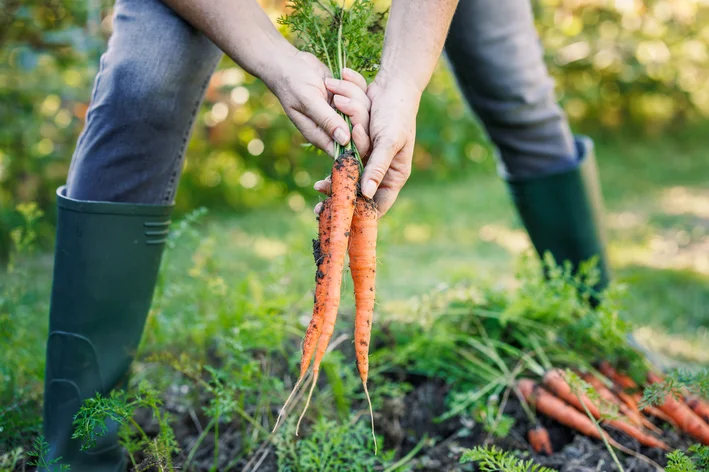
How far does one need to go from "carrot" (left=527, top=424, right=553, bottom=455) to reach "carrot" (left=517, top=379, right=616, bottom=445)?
0.06 metres

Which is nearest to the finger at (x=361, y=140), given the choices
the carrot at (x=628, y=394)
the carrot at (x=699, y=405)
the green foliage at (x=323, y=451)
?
the green foliage at (x=323, y=451)

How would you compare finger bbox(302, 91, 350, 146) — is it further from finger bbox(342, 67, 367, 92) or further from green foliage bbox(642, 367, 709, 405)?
green foliage bbox(642, 367, 709, 405)

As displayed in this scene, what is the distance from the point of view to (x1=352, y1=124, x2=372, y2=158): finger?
1298 millimetres

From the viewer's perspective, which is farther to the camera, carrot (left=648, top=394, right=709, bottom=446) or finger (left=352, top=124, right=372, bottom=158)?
carrot (left=648, top=394, right=709, bottom=446)

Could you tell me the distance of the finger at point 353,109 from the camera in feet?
4.22

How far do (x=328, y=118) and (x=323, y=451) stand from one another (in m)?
0.72

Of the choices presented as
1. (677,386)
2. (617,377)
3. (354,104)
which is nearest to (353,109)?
(354,104)

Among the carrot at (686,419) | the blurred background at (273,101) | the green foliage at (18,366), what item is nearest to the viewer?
the green foliage at (18,366)

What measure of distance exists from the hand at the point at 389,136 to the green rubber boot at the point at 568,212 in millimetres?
786

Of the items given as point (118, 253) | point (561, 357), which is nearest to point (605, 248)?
point (561, 357)

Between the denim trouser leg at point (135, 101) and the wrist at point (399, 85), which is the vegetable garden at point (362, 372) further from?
the denim trouser leg at point (135, 101)

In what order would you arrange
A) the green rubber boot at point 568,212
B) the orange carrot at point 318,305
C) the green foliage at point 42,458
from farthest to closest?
the green rubber boot at point 568,212
the orange carrot at point 318,305
the green foliage at point 42,458

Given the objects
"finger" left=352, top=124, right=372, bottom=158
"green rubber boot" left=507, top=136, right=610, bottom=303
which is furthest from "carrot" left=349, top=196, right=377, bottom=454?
"green rubber boot" left=507, top=136, right=610, bottom=303

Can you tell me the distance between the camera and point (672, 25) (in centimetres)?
554
